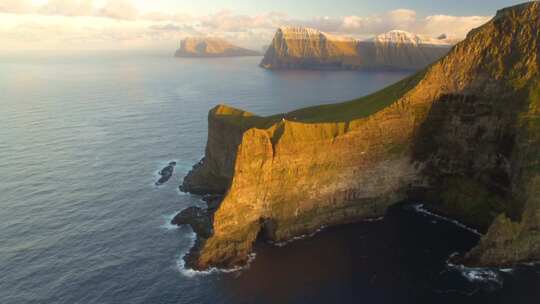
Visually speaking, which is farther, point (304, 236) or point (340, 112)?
point (340, 112)

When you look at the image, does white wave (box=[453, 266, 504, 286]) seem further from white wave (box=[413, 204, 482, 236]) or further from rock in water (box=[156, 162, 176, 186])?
rock in water (box=[156, 162, 176, 186])

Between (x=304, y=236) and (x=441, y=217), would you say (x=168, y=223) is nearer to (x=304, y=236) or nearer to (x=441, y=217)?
(x=304, y=236)

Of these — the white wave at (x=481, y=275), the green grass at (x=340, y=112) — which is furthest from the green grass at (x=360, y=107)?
the white wave at (x=481, y=275)

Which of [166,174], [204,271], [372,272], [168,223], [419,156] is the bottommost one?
[204,271]

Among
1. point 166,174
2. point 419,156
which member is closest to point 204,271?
point 166,174

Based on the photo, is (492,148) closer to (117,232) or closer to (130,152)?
(117,232)

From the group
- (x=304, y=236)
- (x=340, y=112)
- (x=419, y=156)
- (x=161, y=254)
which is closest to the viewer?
(x=161, y=254)

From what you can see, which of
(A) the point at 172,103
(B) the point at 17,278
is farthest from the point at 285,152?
(A) the point at 172,103

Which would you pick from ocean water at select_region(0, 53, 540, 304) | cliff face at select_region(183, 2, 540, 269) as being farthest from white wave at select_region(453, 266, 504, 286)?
cliff face at select_region(183, 2, 540, 269)
